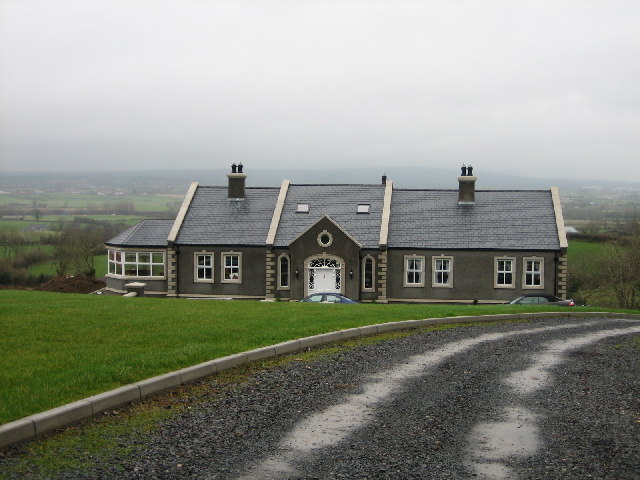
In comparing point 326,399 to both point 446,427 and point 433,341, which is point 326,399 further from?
point 433,341

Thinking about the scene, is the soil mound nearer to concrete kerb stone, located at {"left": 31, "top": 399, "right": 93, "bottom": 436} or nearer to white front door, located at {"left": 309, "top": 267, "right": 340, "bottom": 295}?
white front door, located at {"left": 309, "top": 267, "right": 340, "bottom": 295}

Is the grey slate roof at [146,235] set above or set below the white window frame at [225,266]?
above

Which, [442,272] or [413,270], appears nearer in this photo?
[442,272]

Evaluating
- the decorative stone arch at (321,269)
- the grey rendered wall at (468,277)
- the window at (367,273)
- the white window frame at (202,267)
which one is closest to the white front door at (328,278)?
the decorative stone arch at (321,269)

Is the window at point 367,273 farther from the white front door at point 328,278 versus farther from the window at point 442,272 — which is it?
the window at point 442,272

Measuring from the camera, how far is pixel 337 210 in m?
46.9

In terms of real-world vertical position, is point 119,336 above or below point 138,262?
above

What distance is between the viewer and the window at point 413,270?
43656 millimetres

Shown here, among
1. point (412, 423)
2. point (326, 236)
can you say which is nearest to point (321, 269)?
point (326, 236)

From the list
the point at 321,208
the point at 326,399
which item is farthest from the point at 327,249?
the point at 326,399

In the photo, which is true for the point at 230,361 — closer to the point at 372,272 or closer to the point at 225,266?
the point at 372,272

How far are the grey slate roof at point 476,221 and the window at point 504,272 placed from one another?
2.48 feet

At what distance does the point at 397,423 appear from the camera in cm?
1020

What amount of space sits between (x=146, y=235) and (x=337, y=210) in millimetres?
11728
